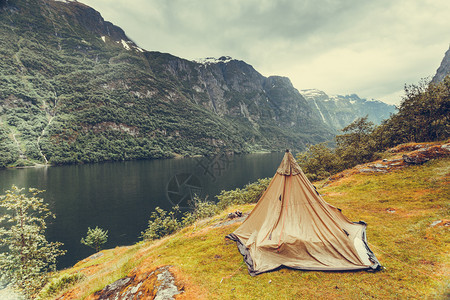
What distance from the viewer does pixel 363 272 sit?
23.0 feet

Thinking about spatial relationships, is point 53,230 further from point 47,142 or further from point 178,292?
→ point 47,142

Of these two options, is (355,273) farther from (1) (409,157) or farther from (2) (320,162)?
(2) (320,162)

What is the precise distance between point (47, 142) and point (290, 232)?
197 m

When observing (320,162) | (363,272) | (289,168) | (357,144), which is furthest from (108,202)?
(357,144)

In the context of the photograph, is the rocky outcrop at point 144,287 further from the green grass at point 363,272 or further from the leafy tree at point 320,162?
the leafy tree at point 320,162

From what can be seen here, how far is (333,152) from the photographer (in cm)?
3966

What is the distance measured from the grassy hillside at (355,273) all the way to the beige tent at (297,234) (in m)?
0.45

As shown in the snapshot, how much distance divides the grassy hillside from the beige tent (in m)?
0.45

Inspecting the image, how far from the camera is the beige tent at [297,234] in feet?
25.6

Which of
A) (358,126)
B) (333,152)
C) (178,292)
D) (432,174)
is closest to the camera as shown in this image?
(178,292)

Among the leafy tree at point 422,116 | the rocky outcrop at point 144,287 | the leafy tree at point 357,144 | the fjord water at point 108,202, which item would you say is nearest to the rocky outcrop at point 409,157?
the leafy tree at point 357,144

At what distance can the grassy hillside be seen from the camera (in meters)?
6.19

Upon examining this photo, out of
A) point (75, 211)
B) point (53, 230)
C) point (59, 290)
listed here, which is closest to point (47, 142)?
point (75, 211)

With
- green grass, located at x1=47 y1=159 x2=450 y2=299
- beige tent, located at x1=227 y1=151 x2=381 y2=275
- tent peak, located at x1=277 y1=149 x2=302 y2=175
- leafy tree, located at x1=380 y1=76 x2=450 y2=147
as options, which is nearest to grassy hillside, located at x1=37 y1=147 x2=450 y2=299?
green grass, located at x1=47 y1=159 x2=450 y2=299
